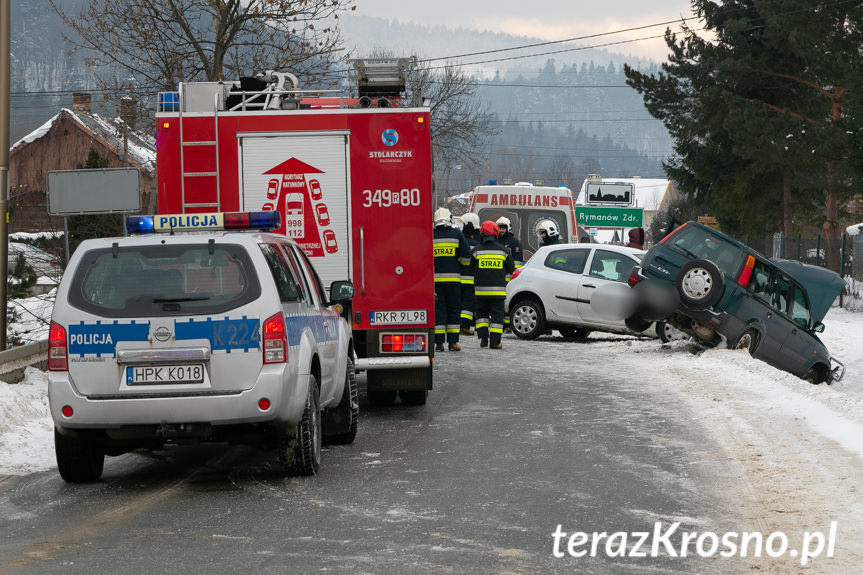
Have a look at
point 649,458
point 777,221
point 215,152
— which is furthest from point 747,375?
point 777,221

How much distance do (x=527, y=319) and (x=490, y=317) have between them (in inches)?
88.8

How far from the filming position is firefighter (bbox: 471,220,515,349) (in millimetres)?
17797

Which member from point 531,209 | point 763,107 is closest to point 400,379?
point 531,209

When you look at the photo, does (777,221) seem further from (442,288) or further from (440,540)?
(440,540)

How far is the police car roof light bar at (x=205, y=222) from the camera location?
27.2 ft

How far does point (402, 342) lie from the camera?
1106cm

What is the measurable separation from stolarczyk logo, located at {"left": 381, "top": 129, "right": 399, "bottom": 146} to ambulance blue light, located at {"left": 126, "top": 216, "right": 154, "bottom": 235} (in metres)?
2.95

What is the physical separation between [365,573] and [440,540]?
0.76 m

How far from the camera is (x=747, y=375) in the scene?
13977mm

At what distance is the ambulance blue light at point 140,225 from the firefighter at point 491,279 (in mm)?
9459

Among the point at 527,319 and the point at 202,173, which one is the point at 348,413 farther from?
the point at 527,319

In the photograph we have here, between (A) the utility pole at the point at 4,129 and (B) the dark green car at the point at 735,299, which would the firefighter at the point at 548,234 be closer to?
(B) the dark green car at the point at 735,299

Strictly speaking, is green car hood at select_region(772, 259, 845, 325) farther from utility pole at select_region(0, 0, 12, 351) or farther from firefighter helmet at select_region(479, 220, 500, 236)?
utility pole at select_region(0, 0, 12, 351)

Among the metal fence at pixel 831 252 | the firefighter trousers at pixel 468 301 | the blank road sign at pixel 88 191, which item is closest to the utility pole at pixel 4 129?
the blank road sign at pixel 88 191
